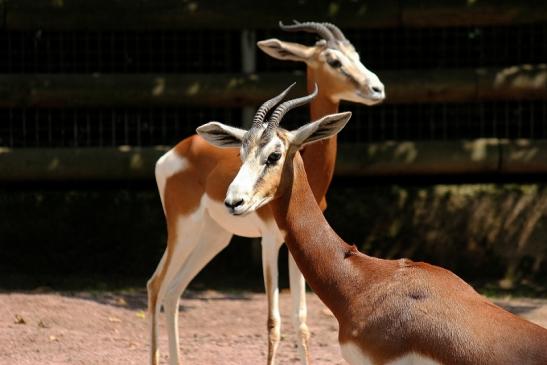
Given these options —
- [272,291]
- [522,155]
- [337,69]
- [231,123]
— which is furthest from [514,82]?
[272,291]

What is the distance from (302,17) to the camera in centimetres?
1122

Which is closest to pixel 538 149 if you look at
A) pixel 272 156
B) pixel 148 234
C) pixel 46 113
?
pixel 148 234

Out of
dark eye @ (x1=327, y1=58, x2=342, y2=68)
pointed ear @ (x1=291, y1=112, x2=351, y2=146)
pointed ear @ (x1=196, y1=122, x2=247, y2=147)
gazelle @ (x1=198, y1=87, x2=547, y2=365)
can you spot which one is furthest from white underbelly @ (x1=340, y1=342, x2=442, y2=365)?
dark eye @ (x1=327, y1=58, x2=342, y2=68)

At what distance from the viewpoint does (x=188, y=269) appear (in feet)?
26.4

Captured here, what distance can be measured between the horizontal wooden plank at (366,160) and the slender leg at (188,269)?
120 inches

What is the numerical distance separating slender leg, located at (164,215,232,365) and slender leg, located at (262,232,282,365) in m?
0.65

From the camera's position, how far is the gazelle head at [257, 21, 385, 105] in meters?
8.18

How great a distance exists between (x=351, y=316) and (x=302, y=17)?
638 centimetres

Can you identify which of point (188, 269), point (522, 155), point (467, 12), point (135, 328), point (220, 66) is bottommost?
point (135, 328)

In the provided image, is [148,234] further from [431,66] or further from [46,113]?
[431,66]

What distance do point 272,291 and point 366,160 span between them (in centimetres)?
384

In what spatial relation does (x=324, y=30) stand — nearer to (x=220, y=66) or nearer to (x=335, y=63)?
(x=335, y=63)

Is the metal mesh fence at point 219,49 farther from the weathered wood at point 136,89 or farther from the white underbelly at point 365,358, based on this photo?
the white underbelly at point 365,358

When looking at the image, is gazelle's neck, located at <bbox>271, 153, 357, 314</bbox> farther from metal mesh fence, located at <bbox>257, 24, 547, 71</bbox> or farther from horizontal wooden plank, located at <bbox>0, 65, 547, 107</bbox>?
metal mesh fence, located at <bbox>257, 24, 547, 71</bbox>
